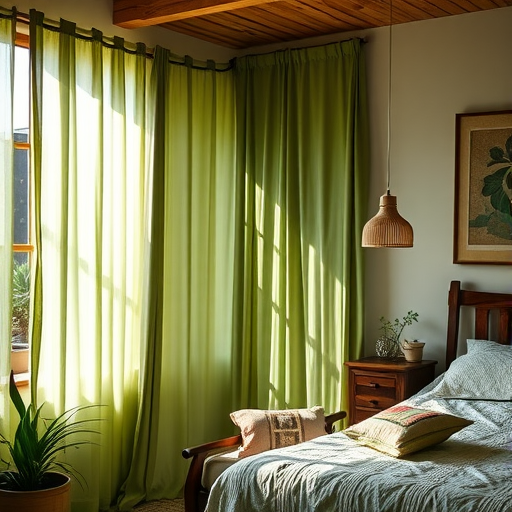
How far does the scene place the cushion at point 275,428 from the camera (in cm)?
387

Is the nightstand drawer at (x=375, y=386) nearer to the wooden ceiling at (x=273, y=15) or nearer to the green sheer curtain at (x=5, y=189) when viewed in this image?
the green sheer curtain at (x=5, y=189)

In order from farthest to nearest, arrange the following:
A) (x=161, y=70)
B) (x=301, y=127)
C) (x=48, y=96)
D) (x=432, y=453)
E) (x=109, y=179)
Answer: (x=301, y=127) → (x=161, y=70) → (x=109, y=179) → (x=48, y=96) → (x=432, y=453)

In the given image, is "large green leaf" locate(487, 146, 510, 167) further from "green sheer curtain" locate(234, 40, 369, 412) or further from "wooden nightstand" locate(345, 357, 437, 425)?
"wooden nightstand" locate(345, 357, 437, 425)

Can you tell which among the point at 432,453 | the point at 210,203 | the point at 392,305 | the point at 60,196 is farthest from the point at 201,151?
the point at 432,453

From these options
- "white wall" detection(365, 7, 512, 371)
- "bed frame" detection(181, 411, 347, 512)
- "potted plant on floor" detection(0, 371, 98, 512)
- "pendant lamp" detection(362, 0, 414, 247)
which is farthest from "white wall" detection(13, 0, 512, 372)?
"potted plant on floor" detection(0, 371, 98, 512)

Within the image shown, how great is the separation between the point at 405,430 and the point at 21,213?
225cm

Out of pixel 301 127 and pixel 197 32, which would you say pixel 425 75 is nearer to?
pixel 301 127

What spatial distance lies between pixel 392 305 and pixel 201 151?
149cm

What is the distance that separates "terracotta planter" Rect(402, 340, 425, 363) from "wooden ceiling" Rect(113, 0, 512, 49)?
6.07ft

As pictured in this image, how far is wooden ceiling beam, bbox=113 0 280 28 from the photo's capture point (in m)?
4.21


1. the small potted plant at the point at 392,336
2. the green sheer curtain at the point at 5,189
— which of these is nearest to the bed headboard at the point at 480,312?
the small potted plant at the point at 392,336

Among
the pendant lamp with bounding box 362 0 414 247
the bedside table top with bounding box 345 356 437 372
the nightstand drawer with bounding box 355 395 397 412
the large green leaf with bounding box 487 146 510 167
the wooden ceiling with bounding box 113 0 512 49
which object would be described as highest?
the wooden ceiling with bounding box 113 0 512 49

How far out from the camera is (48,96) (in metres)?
4.25

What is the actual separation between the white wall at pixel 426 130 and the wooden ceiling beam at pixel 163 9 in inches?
3.6
